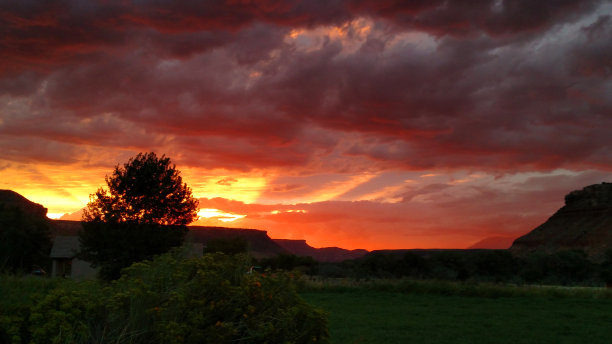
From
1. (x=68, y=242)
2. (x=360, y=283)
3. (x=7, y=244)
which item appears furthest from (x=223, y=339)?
(x=68, y=242)

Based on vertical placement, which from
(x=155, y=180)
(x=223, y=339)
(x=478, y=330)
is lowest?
(x=478, y=330)

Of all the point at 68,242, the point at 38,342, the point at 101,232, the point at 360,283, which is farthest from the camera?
the point at 68,242

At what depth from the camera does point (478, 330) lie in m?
14.5

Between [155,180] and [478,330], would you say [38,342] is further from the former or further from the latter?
[155,180]

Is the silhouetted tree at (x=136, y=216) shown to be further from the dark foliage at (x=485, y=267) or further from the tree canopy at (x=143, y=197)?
the dark foliage at (x=485, y=267)

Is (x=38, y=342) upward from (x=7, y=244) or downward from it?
downward

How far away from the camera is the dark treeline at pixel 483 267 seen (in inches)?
1634

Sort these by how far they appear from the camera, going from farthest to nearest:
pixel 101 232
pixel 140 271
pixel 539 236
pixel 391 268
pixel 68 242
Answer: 1. pixel 539 236
2. pixel 68 242
3. pixel 391 268
4. pixel 101 232
5. pixel 140 271

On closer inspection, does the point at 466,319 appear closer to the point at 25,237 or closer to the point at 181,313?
the point at 181,313

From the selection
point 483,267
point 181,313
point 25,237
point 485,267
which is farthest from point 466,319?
point 25,237

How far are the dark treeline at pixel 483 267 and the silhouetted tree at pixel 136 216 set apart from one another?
1014cm

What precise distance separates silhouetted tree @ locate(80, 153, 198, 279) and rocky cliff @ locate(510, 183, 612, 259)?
49.3 m

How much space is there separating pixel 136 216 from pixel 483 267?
31593 millimetres

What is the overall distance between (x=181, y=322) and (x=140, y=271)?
1591mm
